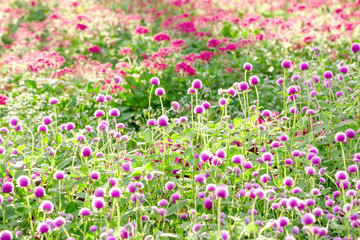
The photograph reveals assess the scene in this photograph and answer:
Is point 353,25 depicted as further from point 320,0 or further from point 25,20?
point 25,20

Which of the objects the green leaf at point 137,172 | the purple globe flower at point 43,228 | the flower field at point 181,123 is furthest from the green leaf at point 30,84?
the purple globe flower at point 43,228

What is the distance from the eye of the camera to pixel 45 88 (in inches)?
199

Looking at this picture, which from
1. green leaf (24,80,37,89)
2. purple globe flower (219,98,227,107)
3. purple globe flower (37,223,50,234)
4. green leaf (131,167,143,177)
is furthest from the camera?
green leaf (24,80,37,89)

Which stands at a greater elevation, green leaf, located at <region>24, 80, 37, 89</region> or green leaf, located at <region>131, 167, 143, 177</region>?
green leaf, located at <region>24, 80, 37, 89</region>

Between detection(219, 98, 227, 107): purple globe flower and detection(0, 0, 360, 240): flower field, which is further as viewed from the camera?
detection(219, 98, 227, 107): purple globe flower

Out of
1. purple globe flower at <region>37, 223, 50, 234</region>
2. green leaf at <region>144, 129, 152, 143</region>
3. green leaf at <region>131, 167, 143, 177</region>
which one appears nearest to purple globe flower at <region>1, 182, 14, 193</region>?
purple globe flower at <region>37, 223, 50, 234</region>

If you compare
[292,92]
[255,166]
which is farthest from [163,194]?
[292,92]

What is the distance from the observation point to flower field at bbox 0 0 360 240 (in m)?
2.19

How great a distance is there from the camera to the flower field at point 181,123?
2193mm

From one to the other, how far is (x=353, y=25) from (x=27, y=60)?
14.2 ft

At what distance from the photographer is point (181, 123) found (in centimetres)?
299

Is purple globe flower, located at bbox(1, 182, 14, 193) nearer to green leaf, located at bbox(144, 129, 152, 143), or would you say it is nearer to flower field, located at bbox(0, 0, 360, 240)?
flower field, located at bbox(0, 0, 360, 240)

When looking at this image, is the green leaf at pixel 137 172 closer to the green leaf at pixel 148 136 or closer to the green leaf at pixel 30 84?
the green leaf at pixel 148 136

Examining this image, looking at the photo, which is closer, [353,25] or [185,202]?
[185,202]
